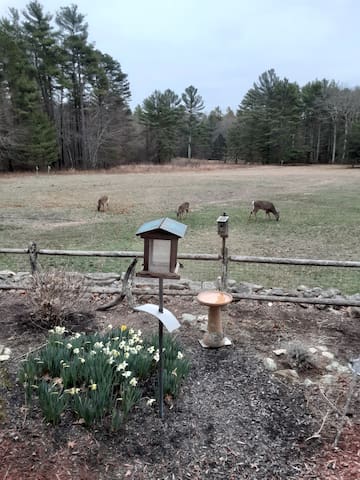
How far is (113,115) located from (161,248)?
4089 centimetres

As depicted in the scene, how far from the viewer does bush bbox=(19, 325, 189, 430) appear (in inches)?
95.6

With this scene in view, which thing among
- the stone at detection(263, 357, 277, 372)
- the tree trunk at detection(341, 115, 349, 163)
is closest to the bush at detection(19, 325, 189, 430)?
the stone at detection(263, 357, 277, 372)

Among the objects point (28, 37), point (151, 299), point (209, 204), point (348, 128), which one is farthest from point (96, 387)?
point (348, 128)

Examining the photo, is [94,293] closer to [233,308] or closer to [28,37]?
[233,308]

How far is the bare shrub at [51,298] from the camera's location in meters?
3.78

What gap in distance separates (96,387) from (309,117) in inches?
2044

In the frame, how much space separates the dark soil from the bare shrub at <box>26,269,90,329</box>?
381mm

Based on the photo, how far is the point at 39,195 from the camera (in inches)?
784

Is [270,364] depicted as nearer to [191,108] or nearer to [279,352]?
[279,352]

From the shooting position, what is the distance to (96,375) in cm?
259

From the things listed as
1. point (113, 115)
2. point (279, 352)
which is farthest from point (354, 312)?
point (113, 115)

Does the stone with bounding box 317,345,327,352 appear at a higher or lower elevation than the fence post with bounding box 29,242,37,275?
lower

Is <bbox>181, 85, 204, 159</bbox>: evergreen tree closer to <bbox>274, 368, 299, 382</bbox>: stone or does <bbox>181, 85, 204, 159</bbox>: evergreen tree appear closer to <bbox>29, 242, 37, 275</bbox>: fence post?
<bbox>29, 242, 37, 275</bbox>: fence post

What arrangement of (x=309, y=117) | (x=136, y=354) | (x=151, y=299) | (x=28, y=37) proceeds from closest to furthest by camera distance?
1. (x=136, y=354)
2. (x=151, y=299)
3. (x=28, y=37)
4. (x=309, y=117)
